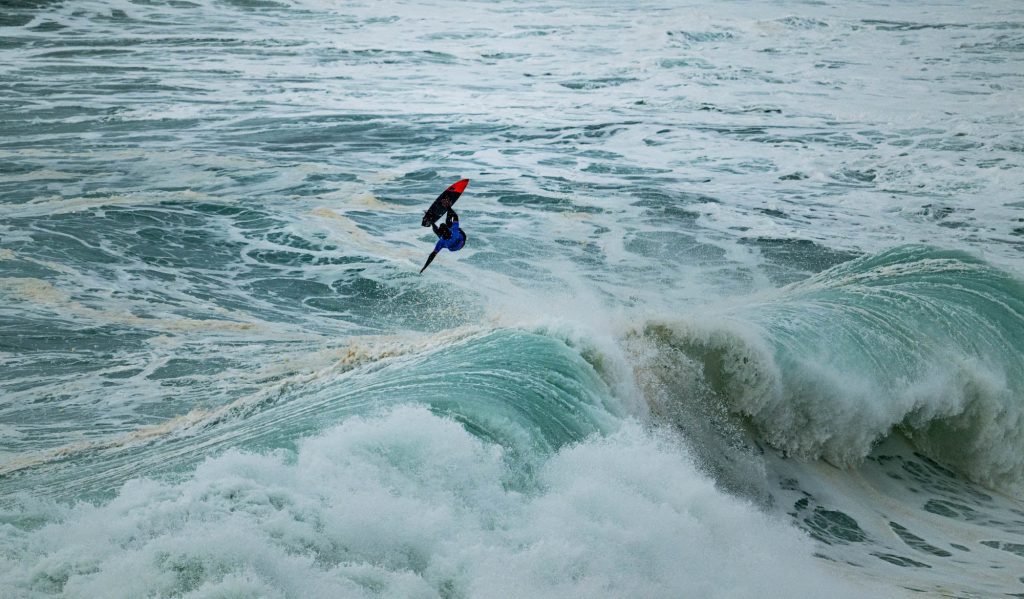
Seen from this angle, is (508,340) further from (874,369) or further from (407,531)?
(874,369)

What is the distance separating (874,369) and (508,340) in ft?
11.5

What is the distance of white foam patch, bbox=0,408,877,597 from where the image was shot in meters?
4.51

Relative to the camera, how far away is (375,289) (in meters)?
11.1

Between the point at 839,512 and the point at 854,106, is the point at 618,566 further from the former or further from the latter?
the point at 854,106

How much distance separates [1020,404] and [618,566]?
5.88 metres

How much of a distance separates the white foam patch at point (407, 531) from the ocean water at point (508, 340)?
0.02 meters

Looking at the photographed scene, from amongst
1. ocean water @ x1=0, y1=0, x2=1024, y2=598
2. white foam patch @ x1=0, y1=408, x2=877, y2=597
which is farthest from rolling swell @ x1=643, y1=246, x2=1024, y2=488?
white foam patch @ x1=0, y1=408, x2=877, y2=597

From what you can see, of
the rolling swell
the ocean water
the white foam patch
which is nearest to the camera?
the white foam patch

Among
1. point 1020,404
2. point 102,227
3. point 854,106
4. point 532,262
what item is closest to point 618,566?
point 1020,404

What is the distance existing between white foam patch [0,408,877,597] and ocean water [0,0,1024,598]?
0.02 metres

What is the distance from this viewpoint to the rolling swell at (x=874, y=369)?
848cm

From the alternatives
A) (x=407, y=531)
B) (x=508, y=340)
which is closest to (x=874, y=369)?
(x=508, y=340)

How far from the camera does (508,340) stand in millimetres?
7984

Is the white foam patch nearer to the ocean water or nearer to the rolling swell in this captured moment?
the ocean water
